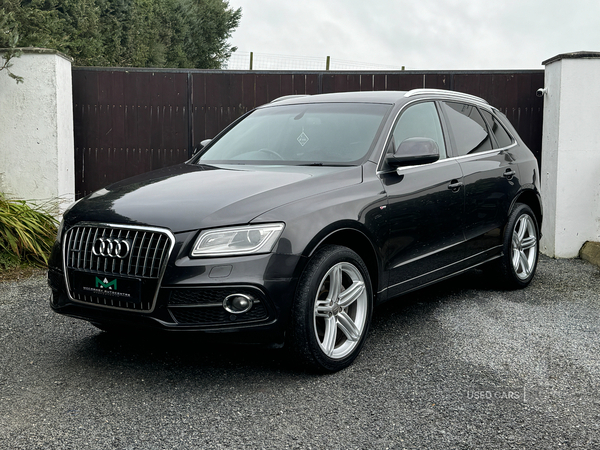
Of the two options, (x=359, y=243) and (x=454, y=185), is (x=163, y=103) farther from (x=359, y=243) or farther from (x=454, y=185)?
(x=359, y=243)

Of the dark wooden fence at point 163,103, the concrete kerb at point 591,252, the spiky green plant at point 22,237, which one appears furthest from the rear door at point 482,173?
the spiky green plant at point 22,237

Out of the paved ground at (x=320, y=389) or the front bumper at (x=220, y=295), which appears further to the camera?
the front bumper at (x=220, y=295)

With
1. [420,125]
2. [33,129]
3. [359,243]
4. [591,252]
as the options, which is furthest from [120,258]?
[591,252]

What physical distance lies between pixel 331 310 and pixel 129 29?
29.4 metres

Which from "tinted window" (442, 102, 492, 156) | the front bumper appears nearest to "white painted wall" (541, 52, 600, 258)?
"tinted window" (442, 102, 492, 156)

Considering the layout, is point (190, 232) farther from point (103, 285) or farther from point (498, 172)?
point (498, 172)

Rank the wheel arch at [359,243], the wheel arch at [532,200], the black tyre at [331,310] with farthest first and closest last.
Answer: the wheel arch at [532,200], the wheel arch at [359,243], the black tyre at [331,310]

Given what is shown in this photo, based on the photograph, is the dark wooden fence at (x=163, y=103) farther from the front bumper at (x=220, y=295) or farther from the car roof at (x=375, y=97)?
the front bumper at (x=220, y=295)

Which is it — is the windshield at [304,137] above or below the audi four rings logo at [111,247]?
above

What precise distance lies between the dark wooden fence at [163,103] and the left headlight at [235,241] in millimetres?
6336

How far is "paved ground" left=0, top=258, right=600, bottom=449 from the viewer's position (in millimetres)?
3047

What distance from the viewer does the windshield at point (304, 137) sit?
4500 mm

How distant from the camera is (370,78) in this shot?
948 cm

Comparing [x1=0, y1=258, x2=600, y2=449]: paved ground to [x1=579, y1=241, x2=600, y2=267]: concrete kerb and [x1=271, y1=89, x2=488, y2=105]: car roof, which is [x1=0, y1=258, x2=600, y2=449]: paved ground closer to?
[x1=271, y1=89, x2=488, y2=105]: car roof
